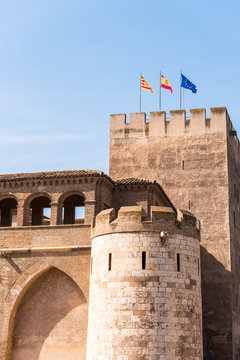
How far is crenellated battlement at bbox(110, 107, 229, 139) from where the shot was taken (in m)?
37.5

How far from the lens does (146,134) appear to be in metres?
38.6

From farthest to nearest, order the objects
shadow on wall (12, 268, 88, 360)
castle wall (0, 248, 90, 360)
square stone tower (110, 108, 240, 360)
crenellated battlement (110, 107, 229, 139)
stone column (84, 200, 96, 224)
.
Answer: crenellated battlement (110, 107, 229, 139) < square stone tower (110, 108, 240, 360) < stone column (84, 200, 96, 224) < castle wall (0, 248, 90, 360) < shadow on wall (12, 268, 88, 360)

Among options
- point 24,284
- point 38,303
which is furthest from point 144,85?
point 38,303

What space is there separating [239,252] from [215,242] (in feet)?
11.5

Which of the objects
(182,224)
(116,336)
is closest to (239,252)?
(182,224)

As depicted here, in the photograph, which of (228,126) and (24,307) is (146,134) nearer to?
(228,126)

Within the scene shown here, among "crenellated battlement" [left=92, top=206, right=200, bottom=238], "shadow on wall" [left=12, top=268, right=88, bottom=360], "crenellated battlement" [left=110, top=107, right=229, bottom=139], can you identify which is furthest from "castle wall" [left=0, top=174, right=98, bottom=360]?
"crenellated battlement" [left=110, top=107, right=229, bottom=139]

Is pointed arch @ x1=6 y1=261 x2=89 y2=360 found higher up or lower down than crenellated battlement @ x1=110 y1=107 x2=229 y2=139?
lower down

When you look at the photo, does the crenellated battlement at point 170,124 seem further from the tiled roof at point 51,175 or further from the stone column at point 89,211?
the stone column at point 89,211

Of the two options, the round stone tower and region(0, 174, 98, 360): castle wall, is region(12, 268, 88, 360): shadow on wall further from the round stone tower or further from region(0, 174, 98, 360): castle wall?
the round stone tower

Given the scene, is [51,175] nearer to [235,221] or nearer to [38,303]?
[38,303]

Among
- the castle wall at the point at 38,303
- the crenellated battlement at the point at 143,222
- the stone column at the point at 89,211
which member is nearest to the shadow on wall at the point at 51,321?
the castle wall at the point at 38,303

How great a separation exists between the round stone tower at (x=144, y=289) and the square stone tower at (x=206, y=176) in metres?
9.24

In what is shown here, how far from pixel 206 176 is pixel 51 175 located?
36.0ft
